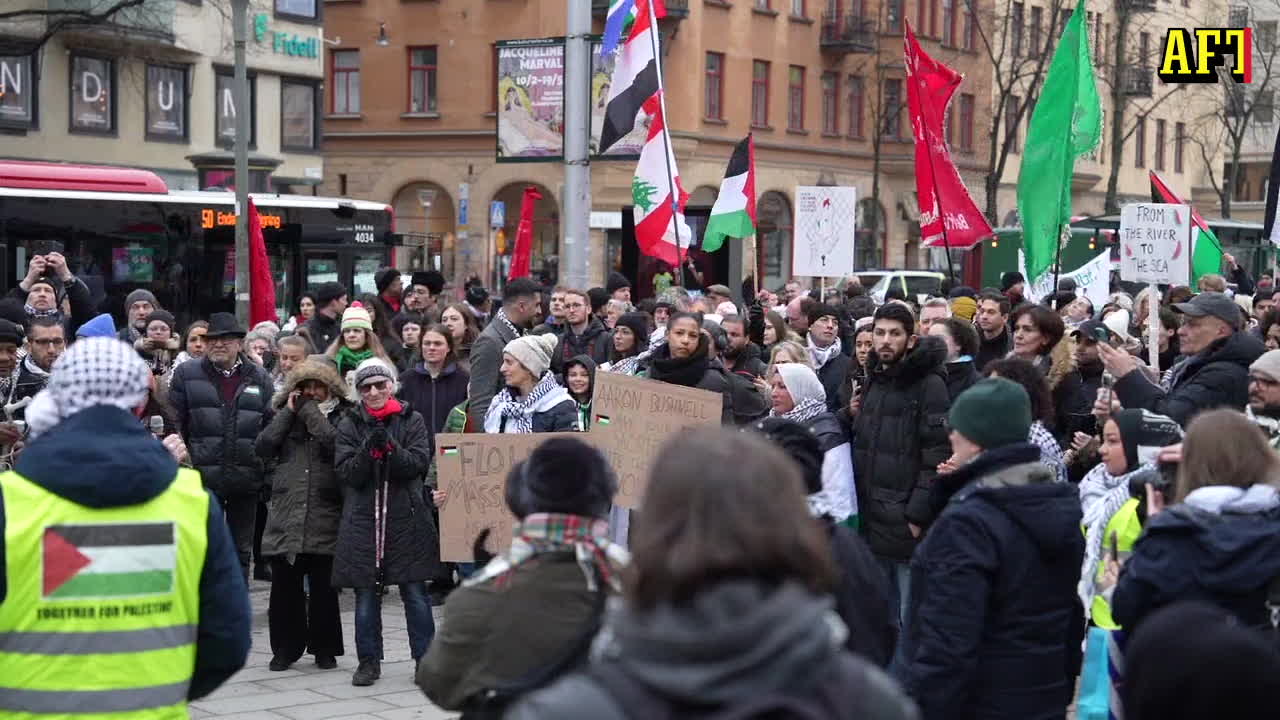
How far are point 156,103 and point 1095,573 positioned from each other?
114 ft

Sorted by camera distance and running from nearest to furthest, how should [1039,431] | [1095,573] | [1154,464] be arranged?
1. [1154,464]
2. [1095,573]
3. [1039,431]

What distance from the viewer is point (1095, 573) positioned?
646 cm

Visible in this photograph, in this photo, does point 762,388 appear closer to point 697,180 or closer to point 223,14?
point 223,14

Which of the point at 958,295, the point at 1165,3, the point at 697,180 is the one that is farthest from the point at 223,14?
the point at 1165,3

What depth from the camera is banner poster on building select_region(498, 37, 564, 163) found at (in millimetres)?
17453

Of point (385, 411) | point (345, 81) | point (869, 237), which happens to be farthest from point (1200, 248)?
point (345, 81)

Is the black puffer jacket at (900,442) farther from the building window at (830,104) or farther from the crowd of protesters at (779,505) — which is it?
the building window at (830,104)

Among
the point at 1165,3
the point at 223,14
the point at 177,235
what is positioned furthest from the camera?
the point at 1165,3

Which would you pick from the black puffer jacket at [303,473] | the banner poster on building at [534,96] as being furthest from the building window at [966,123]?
the black puffer jacket at [303,473]

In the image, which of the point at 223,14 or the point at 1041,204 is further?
the point at 223,14

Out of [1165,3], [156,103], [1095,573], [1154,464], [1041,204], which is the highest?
[1165,3]

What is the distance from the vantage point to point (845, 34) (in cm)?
5266

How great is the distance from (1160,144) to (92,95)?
4745cm

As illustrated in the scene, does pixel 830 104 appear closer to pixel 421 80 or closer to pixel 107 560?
pixel 421 80
